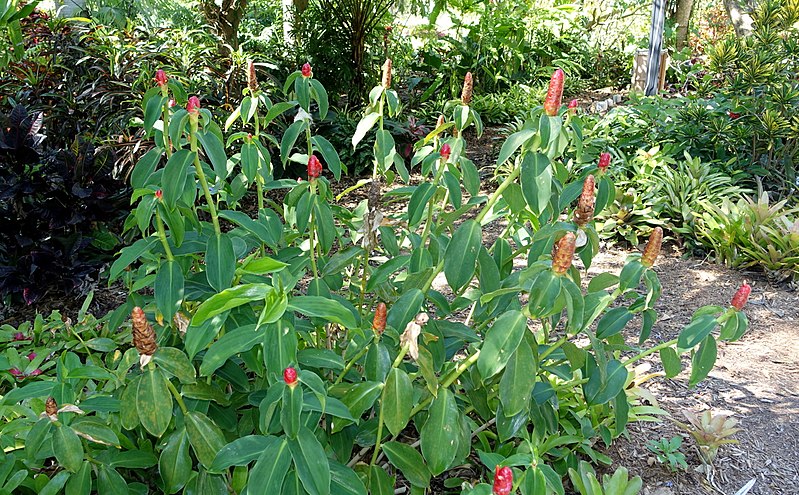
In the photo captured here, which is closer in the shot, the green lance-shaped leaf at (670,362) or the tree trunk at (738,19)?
the green lance-shaped leaf at (670,362)

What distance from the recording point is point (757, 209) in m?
3.93

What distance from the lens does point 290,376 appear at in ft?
3.80

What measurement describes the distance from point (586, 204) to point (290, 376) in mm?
699

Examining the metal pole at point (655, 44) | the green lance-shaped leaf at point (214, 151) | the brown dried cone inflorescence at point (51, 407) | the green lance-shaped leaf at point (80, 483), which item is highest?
the metal pole at point (655, 44)

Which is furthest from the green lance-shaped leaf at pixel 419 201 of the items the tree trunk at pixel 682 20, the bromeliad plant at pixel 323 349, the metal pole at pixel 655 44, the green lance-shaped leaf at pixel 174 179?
the tree trunk at pixel 682 20

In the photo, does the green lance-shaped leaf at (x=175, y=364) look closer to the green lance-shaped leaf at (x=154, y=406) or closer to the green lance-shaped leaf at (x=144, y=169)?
the green lance-shaped leaf at (x=154, y=406)

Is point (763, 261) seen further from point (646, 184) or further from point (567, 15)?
point (567, 15)

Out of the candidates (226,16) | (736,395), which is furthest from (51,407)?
(226,16)

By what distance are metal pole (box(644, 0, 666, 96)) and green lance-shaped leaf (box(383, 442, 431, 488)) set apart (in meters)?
5.48

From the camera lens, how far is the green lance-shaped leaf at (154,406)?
1248 mm

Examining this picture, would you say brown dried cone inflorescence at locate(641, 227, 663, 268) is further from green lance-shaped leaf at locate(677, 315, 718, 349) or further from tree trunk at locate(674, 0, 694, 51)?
tree trunk at locate(674, 0, 694, 51)

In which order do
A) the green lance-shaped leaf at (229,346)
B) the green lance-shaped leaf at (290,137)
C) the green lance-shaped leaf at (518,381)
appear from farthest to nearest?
the green lance-shaped leaf at (290,137) < the green lance-shaped leaf at (518,381) < the green lance-shaped leaf at (229,346)

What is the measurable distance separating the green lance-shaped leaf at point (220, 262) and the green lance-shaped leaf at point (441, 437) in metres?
0.53

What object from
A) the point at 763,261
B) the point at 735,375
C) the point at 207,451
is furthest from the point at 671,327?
the point at 207,451
